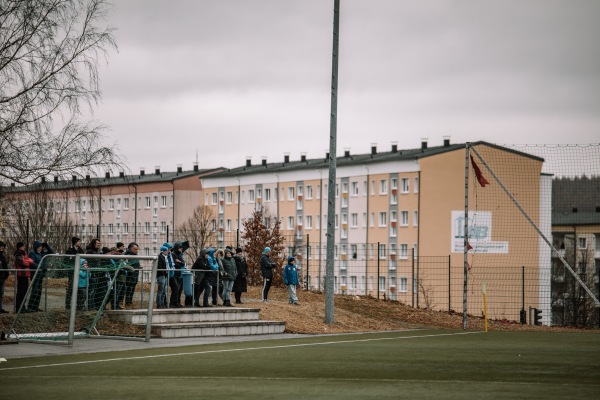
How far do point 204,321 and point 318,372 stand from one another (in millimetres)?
10558

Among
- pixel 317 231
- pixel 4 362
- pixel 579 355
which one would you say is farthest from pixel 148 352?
pixel 317 231

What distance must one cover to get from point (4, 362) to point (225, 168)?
121982mm

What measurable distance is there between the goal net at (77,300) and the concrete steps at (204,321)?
1.04 ft

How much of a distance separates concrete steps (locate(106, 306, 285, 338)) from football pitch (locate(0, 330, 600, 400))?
216 cm

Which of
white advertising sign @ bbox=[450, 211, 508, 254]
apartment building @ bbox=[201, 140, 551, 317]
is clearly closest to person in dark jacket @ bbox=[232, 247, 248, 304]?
apartment building @ bbox=[201, 140, 551, 317]

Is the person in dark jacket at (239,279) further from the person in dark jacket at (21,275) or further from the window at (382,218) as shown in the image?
the window at (382,218)

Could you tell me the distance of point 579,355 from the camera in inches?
736

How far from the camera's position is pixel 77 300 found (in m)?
23.2

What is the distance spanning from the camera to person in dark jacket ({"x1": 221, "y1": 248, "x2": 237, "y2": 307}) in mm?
28078

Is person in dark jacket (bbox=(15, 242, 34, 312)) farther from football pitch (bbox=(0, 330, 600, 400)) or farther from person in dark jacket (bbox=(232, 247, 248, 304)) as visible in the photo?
person in dark jacket (bbox=(232, 247, 248, 304))

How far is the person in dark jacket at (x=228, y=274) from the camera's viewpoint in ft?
92.1

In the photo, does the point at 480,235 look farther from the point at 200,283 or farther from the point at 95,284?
the point at 95,284

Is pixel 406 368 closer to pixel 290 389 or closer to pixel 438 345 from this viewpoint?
pixel 290 389

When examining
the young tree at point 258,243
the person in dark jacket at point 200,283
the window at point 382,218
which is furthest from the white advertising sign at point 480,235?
the person in dark jacket at point 200,283
